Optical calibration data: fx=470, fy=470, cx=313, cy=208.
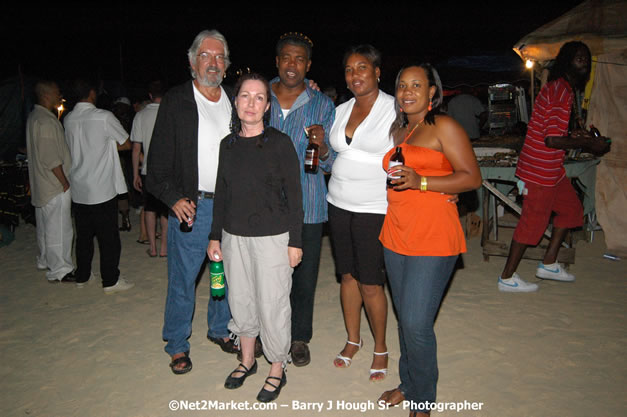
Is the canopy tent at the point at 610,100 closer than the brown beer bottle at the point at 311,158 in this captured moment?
No

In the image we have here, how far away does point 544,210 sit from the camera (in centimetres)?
537

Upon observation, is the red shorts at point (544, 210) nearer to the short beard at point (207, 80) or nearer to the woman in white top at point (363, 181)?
the woman in white top at point (363, 181)

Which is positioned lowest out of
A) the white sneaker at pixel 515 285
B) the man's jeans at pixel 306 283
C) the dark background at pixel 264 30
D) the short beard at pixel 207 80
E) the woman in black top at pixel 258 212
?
the white sneaker at pixel 515 285

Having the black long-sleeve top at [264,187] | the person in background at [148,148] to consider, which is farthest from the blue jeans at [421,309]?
the person in background at [148,148]

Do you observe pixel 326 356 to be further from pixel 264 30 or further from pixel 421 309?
pixel 264 30

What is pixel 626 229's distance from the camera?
686 cm

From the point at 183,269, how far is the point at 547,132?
4149 millimetres

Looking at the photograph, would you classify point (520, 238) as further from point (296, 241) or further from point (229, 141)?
point (229, 141)

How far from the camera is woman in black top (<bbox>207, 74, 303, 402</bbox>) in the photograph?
3.24m

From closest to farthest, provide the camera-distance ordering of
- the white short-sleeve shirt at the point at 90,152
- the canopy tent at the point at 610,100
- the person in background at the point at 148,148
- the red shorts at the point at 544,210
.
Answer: the red shorts at the point at 544,210, the white short-sleeve shirt at the point at 90,152, the person in background at the point at 148,148, the canopy tent at the point at 610,100

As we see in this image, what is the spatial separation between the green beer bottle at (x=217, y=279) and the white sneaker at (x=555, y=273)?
4.13m

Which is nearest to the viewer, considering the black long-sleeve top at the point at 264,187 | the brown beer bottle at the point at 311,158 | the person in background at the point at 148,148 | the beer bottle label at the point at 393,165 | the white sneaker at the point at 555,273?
the beer bottle label at the point at 393,165

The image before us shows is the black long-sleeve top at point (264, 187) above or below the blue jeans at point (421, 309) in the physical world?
above

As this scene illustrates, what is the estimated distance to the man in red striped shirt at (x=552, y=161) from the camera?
16.9ft
